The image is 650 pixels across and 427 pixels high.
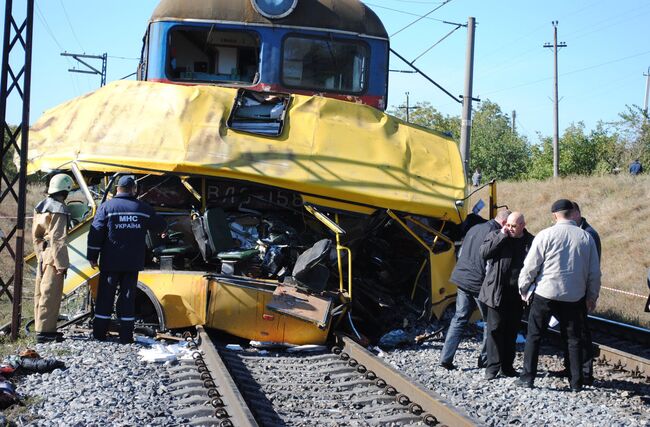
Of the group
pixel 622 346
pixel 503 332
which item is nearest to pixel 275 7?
pixel 503 332

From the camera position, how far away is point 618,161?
4131 cm

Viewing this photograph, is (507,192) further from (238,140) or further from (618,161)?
(238,140)

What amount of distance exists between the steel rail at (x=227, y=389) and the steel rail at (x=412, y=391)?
4.29 ft

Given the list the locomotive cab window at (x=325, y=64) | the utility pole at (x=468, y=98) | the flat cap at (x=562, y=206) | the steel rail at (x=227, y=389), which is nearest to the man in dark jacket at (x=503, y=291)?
the flat cap at (x=562, y=206)

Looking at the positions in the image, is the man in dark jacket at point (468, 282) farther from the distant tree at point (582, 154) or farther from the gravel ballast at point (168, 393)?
the distant tree at point (582, 154)

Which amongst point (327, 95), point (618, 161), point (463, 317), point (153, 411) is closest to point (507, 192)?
point (618, 161)

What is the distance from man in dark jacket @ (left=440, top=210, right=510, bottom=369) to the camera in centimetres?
782

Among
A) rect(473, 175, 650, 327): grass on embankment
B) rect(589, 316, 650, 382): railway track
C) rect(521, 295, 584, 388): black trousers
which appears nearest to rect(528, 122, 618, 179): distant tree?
rect(473, 175, 650, 327): grass on embankment

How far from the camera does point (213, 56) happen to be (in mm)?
10883

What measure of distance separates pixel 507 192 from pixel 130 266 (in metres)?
27.5

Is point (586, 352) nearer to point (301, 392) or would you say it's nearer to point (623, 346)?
point (301, 392)

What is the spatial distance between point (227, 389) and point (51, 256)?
9.93ft

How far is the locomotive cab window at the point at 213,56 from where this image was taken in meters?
10.6

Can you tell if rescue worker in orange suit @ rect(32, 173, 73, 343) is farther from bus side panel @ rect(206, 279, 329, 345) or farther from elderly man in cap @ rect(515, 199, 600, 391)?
elderly man in cap @ rect(515, 199, 600, 391)
